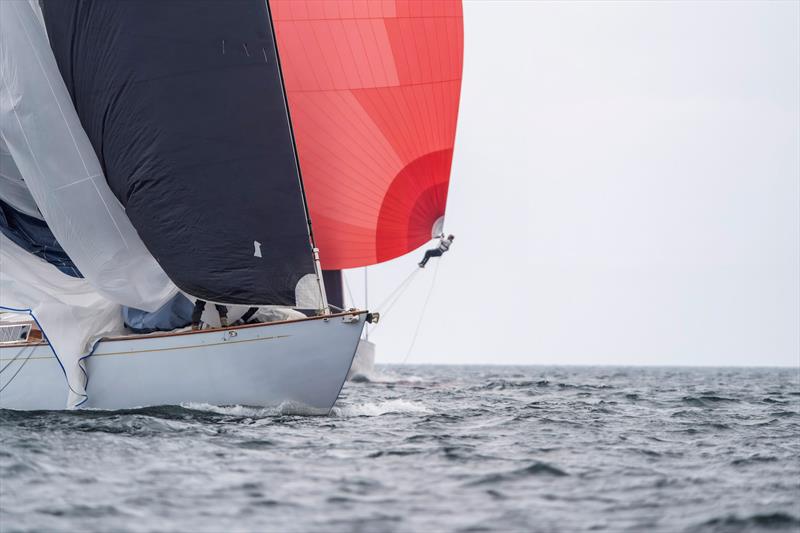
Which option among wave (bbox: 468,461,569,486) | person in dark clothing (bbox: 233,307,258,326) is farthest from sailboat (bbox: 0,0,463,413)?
wave (bbox: 468,461,569,486)

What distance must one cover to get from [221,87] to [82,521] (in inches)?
264

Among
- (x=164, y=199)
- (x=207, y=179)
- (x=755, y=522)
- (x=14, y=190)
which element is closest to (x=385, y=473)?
(x=755, y=522)

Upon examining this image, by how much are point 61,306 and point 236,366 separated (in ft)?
9.09

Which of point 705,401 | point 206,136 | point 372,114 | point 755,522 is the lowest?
point 755,522

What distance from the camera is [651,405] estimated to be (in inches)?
641

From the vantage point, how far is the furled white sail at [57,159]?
12781 millimetres

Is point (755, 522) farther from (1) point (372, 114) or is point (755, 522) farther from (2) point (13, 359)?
(2) point (13, 359)

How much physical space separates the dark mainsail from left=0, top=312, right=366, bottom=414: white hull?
0.57 meters

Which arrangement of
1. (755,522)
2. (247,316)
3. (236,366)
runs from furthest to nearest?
(247,316), (236,366), (755,522)

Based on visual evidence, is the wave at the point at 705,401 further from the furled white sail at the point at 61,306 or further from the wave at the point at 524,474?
the furled white sail at the point at 61,306

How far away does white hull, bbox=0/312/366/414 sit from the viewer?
38.4 ft

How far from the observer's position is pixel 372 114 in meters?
14.3

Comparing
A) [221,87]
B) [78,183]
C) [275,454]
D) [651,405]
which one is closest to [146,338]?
[78,183]

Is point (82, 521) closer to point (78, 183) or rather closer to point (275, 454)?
point (275, 454)
